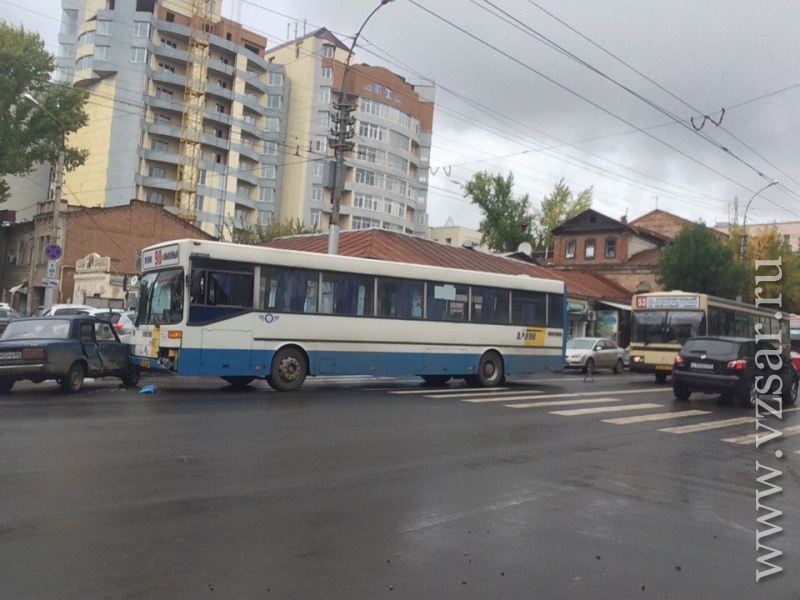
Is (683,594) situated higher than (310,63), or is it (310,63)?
(310,63)

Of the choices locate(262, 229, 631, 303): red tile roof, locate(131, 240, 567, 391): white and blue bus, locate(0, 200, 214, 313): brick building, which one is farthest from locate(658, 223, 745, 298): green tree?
locate(0, 200, 214, 313): brick building

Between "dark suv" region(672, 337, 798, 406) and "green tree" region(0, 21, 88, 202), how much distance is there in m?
38.0

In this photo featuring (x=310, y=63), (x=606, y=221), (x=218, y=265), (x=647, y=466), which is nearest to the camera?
(x=647, y=466)

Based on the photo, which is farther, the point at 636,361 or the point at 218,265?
the point at 636,361

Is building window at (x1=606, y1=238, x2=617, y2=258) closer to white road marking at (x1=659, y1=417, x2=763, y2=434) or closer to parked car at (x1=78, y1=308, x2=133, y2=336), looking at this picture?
parked car at (x1=78, y1=308, x2=133, y2=336)

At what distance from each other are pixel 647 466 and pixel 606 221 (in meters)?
55.8

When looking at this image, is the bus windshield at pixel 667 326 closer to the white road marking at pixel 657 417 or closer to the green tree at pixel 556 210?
the white road marking at pixel 657 417

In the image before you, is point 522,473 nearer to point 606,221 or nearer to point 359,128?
point 606,221

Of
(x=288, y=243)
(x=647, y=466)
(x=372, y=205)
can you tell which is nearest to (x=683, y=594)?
(x=647, y=466)

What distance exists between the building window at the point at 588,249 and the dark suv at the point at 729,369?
45335mm

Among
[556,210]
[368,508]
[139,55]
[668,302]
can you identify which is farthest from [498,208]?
[368,508]

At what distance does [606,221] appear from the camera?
207 ft

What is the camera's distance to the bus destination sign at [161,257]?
53.1 feet

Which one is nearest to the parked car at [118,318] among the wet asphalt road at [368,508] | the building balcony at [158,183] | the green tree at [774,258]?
the wet asphalt road at [368,508]
